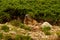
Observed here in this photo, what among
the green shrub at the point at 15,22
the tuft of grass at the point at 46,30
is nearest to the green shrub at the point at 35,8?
the green shrub at the point at 15,22

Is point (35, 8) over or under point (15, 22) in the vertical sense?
under

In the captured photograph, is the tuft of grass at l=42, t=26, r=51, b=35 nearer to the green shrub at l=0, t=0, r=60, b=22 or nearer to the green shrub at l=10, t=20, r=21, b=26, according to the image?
the green shrub at l=10, t=20, r=21, b=26

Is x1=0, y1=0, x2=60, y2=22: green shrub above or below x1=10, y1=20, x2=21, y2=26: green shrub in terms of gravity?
below

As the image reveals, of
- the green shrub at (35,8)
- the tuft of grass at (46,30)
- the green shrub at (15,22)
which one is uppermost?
the tuft of grass at (46,30)

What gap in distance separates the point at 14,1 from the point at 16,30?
252 cm

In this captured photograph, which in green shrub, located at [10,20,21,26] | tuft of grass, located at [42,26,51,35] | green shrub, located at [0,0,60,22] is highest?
tuft of grass, located at [42,26,51,35]

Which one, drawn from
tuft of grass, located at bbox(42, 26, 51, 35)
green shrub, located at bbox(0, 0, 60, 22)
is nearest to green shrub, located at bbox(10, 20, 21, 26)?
green shrub, located at bbox(0, 0, 60, 22)

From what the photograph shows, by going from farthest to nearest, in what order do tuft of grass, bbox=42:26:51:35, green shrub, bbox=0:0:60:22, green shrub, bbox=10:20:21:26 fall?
1. green shrub, bbox=0:0:60:22
2. green shrub, bbox=10:20:21:26
3. tuft of grass, bbox=42:26:51:35

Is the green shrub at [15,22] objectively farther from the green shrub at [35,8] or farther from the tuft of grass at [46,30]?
the tuft of grass at [46,30]

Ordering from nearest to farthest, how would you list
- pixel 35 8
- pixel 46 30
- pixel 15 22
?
pixel 46 30 < pixel 15 22 < pixel 35 8

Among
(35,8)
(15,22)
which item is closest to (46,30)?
(15,22)

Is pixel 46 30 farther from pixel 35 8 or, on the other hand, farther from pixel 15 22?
pixel 35 8

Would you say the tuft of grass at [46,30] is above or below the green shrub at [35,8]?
above

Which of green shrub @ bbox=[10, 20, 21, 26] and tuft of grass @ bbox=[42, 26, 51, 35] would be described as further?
green shrub @ bbox=[10, 20, 21, 26]
